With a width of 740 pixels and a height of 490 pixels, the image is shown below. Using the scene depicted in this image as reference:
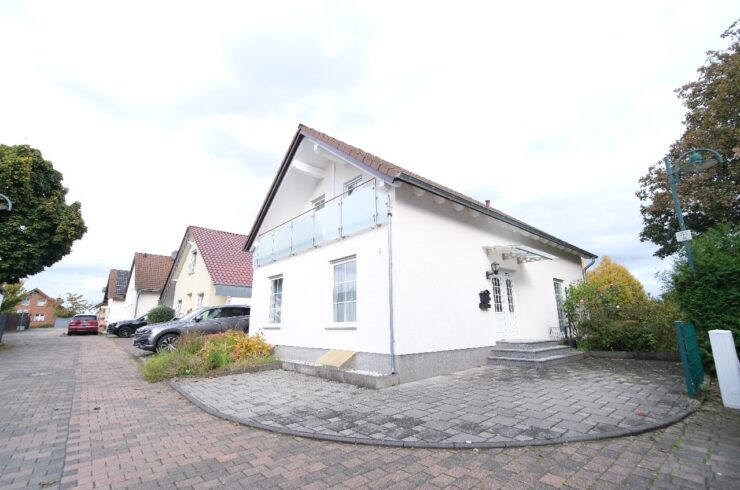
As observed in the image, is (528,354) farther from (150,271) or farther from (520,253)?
(150,271)

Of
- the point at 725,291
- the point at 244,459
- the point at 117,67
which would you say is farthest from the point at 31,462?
the point at 725,291

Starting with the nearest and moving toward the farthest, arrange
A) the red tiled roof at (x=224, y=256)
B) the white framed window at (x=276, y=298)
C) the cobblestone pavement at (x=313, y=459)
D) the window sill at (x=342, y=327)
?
the cobblestone pavement at (x=313, y=459), the window sill at (x=342, y=327), the white framed window at (x=276, y=298), the red tiled roof at (x=224, y=256)

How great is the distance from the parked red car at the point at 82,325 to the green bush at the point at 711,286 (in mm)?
34738

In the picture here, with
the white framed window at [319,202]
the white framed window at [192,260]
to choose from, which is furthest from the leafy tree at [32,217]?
the white framed window at [319,202]

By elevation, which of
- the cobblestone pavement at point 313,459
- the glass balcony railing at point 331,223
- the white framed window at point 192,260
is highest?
the white framed window at point 192,260

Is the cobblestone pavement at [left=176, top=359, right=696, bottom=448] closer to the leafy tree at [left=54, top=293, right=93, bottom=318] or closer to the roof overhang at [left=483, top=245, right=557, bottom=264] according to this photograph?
the roof overhang at [left=483, top=245, right=557, bottom=264]

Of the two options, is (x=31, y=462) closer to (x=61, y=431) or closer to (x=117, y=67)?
(x=61, y=431)

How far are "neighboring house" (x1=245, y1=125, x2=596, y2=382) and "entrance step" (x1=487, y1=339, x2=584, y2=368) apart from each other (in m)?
0.31

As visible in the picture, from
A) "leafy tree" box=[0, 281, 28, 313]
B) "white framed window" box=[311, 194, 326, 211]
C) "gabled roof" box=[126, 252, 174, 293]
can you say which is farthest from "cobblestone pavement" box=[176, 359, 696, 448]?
"leafy tree" box=[0, 281, 28, 313]

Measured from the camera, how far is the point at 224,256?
61.5 feet

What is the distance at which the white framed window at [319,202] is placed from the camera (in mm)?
10953

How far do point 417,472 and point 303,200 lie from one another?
33.0ft

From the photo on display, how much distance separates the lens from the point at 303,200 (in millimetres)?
11938

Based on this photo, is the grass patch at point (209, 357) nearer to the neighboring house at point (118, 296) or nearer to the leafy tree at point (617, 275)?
the leafy tree at point (617, 275)
